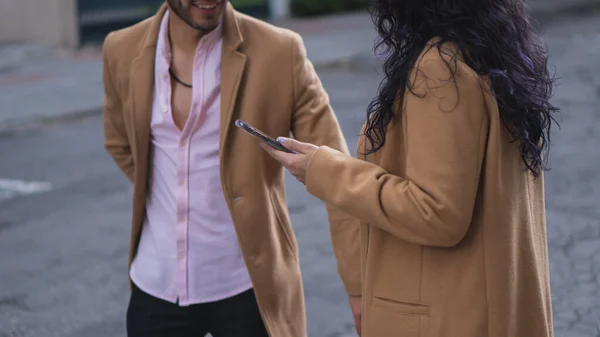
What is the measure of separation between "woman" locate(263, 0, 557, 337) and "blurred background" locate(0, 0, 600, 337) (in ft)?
1.48

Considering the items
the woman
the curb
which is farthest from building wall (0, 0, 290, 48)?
the woman

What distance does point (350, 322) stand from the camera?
5.12 meters

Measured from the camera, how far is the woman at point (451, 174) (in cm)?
204

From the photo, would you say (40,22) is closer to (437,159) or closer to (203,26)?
(203,26)

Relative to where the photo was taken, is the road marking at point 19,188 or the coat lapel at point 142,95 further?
the road marking at point 19,188

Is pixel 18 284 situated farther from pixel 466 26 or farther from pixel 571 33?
pixel 571 33

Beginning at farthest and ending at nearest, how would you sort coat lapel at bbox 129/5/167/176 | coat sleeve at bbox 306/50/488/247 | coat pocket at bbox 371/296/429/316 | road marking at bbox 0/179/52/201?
road marking at bbox 0/179/52/201
coat lapel at bbox 129/5/167/176
coat pocket at bbox 371/296/429/316
coat sleeve at bbox 306/50/488/247

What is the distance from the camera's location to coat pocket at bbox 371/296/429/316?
218 cm

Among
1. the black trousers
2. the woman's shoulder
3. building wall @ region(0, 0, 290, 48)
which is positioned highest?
the woman's shoulder

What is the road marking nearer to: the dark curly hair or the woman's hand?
the woman's hand

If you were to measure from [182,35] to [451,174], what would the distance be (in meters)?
1.25

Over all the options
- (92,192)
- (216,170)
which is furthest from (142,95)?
(92,192)

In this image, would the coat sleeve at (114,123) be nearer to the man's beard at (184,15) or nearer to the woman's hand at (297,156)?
the man's beard at (184,15)

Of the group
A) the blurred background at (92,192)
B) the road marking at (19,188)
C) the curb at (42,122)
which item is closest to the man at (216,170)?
the blurred background at (92,192)
